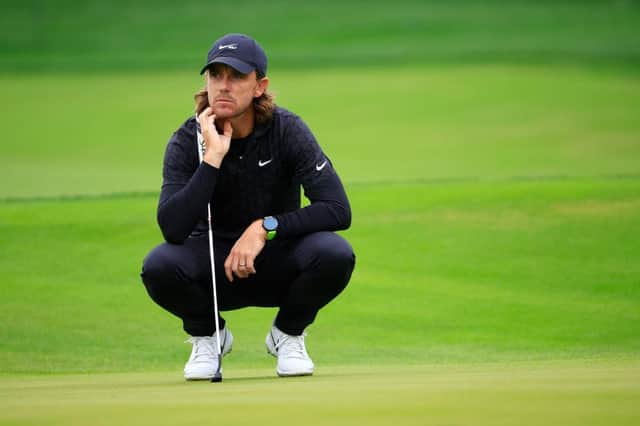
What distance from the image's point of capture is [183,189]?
461 cm

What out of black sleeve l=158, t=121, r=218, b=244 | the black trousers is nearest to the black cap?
black sleeve l=158, t=121, r=218, b=244

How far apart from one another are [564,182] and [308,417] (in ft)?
24.2

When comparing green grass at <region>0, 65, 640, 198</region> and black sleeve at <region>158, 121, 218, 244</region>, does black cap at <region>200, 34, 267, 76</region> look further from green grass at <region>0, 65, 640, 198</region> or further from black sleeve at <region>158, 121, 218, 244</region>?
green grass at <region>0, 65, 640, 198</region>

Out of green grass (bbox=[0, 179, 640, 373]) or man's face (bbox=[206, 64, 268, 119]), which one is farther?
green grass (bbox=[0, 179, 640, 373])

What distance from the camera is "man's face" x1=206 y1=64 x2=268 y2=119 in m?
4.68

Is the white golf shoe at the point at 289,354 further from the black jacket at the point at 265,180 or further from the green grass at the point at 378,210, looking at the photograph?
the black jacket at the point at 265,180

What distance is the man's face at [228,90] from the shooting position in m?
4.68

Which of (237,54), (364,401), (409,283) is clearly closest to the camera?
(364,401)

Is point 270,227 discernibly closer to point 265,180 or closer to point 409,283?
point 265,180

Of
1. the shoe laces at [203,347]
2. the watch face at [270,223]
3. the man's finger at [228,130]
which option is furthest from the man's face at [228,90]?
the shoe laces at [203,347]

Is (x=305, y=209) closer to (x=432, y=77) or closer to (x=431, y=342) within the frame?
(x=431, y=342)

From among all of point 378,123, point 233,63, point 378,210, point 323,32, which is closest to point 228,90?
point 233,63

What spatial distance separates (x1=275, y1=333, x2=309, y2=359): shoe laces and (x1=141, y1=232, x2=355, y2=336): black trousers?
0.03 m

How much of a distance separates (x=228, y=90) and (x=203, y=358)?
92cm
